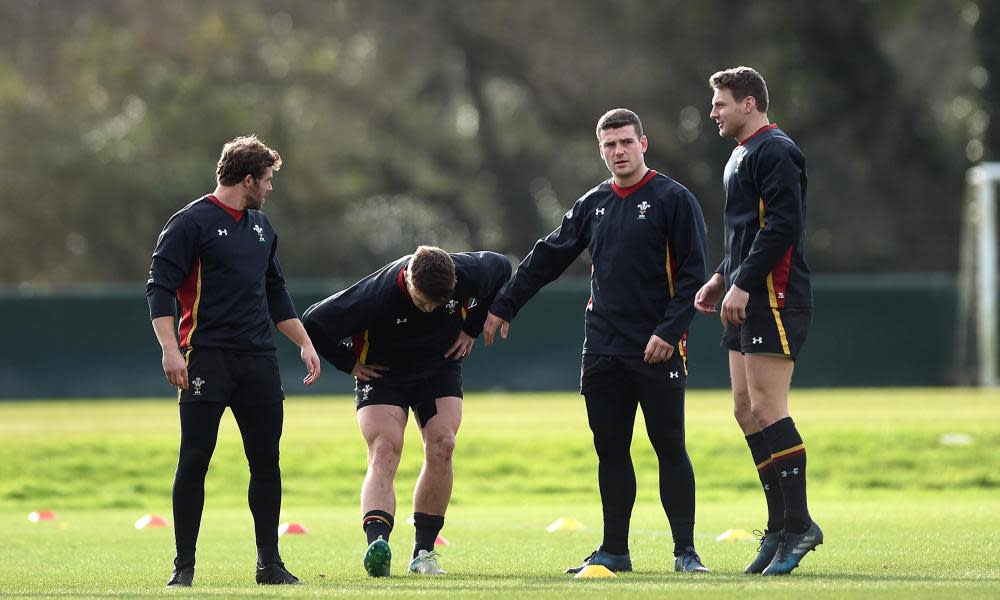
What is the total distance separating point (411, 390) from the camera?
7.96m

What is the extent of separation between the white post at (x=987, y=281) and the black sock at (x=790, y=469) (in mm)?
21247

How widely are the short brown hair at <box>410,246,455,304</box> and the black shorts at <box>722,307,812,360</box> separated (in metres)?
1.34

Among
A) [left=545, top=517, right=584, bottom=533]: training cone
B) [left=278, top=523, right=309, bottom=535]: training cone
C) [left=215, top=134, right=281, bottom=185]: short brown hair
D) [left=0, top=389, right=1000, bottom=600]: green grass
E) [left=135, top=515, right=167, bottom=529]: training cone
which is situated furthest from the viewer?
[left=135, top=515, right=167, bottom=529]: training cone

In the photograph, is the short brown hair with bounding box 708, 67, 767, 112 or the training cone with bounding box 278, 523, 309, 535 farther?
the training cone with bounding box 278, 523, 309, 535

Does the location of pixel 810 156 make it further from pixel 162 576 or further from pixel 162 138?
pixel 162 576

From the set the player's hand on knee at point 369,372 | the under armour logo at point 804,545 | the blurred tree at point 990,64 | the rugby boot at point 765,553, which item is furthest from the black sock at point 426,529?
the blurred tree at point 990,64

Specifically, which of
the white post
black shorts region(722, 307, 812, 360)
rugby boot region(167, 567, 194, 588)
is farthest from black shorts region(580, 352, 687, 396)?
the white post

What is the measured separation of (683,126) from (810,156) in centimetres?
290

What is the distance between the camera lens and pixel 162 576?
783cm

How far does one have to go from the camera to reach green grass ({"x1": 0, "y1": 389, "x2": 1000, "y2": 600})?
7.12 m

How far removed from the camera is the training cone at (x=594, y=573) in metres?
7.36

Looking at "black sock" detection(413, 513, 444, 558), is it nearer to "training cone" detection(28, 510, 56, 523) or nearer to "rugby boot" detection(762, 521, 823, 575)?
"rugby boot" detection(762, 521, 823, 575)

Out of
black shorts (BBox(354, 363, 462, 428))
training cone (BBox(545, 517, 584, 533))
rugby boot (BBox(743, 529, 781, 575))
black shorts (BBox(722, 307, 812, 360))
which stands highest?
black shorts (BBox(722, 307, 812, 360))

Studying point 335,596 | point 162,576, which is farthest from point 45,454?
point 335,596
